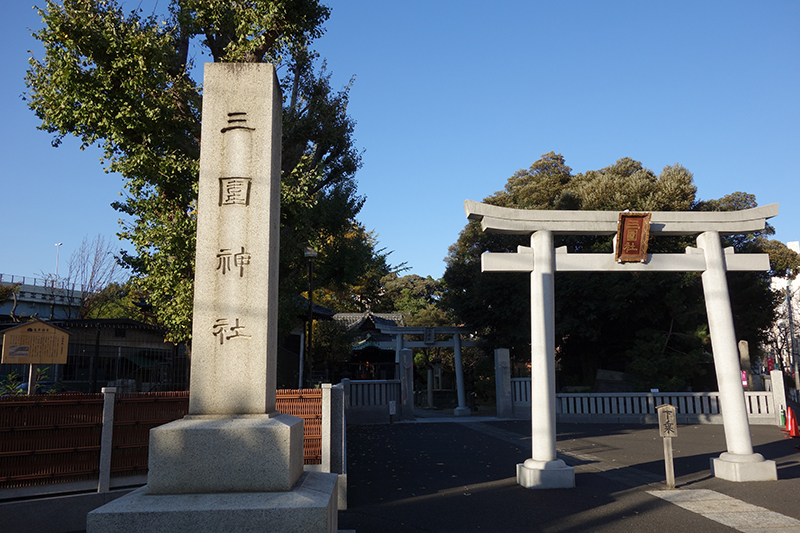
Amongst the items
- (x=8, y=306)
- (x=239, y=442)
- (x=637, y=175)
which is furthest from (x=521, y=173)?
(x=8, y=306)

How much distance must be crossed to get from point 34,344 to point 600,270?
937 cm

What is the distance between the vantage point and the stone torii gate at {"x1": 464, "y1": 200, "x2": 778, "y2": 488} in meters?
8.23

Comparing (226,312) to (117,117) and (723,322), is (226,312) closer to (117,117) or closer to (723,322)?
(117,117)

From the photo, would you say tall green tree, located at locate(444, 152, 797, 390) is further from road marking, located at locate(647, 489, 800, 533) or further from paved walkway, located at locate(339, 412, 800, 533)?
road marking, located at locate(647, 489, 800, 533)

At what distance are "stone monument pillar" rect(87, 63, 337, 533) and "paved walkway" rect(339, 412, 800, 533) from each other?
2.54m

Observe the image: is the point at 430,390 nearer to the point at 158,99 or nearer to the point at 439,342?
the point at 439,342

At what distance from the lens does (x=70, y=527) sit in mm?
6297

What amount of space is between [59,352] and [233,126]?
19.1ft

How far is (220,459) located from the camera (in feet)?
12.6

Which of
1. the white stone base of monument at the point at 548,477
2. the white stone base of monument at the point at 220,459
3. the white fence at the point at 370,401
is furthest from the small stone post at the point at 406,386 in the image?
the white stone base of monument at the point at 220,459

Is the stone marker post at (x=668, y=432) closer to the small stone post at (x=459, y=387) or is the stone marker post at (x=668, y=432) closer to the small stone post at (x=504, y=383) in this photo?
the small stone post at (x=504, y=383)

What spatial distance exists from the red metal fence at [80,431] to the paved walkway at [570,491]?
1.68m

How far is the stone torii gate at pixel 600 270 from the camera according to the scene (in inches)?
324

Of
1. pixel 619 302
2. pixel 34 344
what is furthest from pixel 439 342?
pixel 34 344
